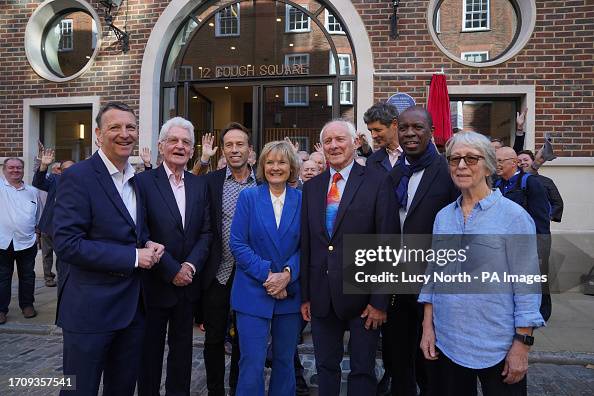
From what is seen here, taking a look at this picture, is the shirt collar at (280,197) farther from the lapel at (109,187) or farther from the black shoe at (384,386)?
the black shoe at (384,386)

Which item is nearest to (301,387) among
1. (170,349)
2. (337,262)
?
(170,349)

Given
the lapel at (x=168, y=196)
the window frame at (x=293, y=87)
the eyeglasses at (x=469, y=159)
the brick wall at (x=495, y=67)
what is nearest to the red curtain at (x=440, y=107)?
the brick wall at (x=495, y=67)

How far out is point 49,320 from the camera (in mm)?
5387

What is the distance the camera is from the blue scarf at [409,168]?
2.84 m

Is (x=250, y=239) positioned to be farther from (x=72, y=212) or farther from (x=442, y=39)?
(x=442, y=39)

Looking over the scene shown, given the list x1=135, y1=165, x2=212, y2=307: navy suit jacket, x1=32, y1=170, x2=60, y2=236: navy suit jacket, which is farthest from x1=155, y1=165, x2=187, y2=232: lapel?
x1=32, y1=170, x2=60, y2=236: navy suit jacket

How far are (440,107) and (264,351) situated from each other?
15.1 feet

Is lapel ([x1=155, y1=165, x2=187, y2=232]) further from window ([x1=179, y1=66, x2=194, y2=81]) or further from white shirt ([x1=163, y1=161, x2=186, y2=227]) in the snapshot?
window ([x1=179, y1=66, x2=194, y2=81])

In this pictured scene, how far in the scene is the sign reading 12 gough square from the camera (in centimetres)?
747

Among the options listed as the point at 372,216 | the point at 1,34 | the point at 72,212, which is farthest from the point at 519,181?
the point at 1,34

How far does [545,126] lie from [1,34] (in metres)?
9.75

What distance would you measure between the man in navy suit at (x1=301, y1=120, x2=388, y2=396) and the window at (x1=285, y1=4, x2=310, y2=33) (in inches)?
210

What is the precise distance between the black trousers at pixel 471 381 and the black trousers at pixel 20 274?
5.33m

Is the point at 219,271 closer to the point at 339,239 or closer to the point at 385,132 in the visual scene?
the point at 339,239
